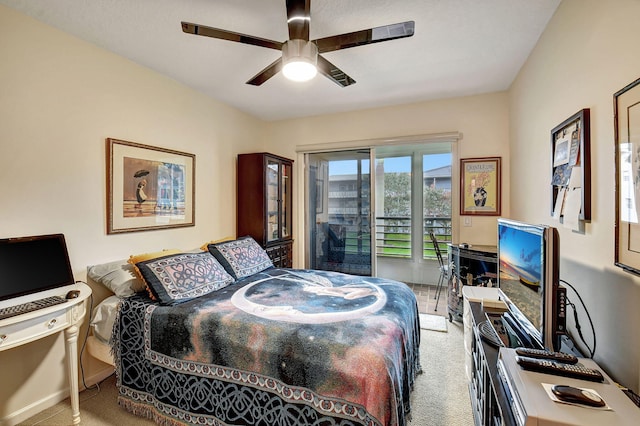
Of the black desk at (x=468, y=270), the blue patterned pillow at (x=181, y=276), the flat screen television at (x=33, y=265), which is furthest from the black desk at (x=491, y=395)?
the flat screen television at (x=33, y=265)

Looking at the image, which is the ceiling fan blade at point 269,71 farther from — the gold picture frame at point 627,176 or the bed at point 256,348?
the gold picture frame at point 627,176

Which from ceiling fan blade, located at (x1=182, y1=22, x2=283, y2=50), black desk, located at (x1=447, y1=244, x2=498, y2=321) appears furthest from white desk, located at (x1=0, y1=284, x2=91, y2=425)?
black desk, located at (x1=447, y1=244, x2=498, y2=321)

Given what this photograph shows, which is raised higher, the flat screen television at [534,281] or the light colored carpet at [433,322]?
the flat screen television at [534,281]

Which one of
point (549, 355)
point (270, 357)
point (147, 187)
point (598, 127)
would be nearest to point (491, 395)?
point (549, 355)

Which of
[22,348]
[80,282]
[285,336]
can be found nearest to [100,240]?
[80,282]

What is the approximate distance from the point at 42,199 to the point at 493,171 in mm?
4203

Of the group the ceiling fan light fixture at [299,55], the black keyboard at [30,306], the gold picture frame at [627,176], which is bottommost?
the black keyboard at [30,306]

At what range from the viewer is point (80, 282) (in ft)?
6.82

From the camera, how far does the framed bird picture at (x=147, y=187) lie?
94.3 inches

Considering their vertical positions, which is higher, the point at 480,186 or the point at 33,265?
the point at 480,186

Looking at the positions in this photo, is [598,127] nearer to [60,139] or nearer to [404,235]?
[60,139]

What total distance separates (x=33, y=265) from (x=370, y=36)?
2.56m

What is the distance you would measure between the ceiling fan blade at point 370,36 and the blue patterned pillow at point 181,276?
1867 millimetres

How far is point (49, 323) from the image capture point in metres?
1.60
